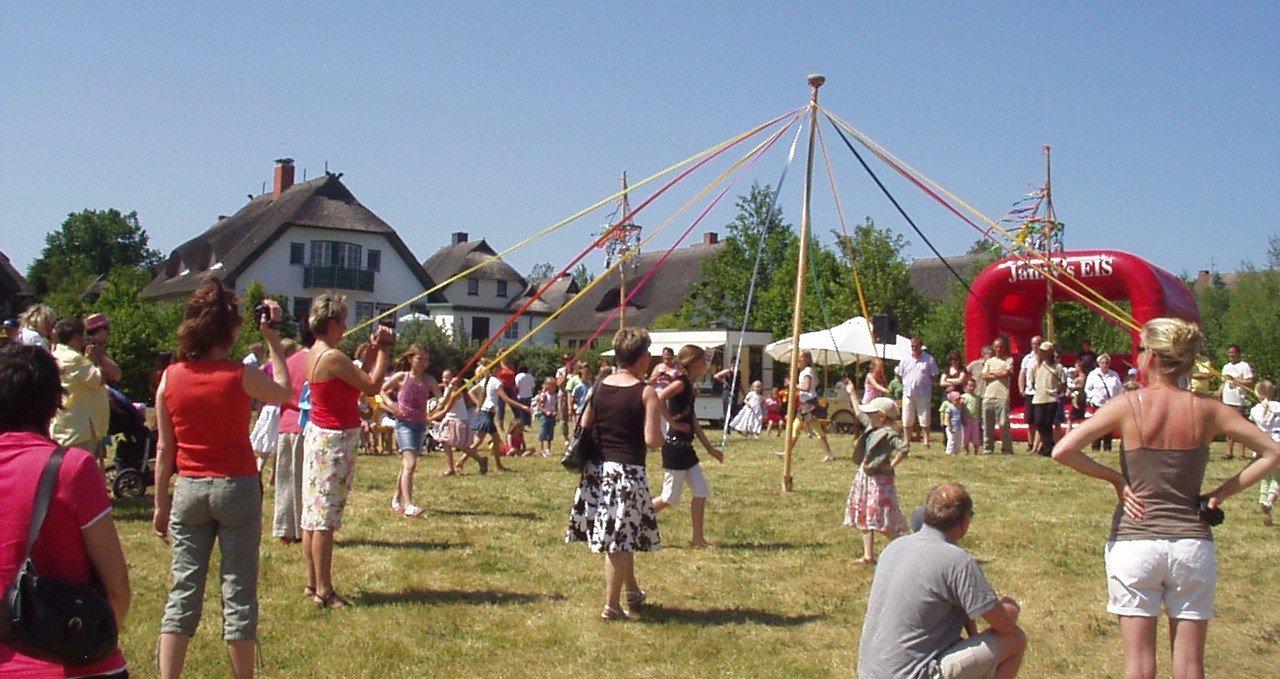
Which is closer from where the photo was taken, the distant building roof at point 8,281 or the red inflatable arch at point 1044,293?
the red inflatable arch at point 1044,293

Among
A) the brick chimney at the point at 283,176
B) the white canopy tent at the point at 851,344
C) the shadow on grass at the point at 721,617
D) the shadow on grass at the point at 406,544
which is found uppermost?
the brick chimney at the point at 283,176

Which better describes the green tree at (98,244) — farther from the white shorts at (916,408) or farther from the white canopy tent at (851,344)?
the white shorts at (916,408)

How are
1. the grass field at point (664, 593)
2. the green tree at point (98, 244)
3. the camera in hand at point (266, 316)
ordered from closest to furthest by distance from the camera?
the camera in hand at point (266, 316) < the grass field at point (664, 593) < the green tree at point (98, 244)

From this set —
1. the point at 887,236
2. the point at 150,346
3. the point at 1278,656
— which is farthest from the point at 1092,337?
the point at 1278,656

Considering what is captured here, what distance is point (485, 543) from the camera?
9.20 m

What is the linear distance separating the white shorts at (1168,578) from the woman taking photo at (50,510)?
346 centimetres

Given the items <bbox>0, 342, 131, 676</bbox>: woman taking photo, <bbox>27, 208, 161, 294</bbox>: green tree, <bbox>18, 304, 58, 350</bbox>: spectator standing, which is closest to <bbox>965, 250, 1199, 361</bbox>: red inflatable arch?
<bbox>18, 304, 58, 350</bbox>: spectator standing

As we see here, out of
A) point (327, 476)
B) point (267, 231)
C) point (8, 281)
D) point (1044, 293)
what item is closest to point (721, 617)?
point (327, 476)

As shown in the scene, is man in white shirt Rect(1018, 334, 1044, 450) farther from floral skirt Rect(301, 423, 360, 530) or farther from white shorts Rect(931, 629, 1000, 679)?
white shorts Rect(931, 629, 1000, 679)

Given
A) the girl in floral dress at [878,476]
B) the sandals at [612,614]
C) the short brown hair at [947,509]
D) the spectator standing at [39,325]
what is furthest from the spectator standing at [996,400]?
the short brown hair at [947,509]

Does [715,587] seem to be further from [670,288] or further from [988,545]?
[670,288]

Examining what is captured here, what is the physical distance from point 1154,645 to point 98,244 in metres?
81.6

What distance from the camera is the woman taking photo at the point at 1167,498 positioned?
4.32m

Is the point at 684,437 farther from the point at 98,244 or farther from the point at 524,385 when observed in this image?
the point at 98,244
